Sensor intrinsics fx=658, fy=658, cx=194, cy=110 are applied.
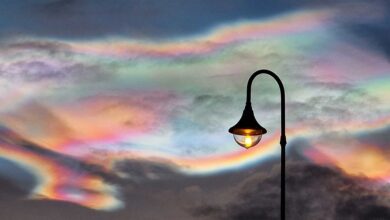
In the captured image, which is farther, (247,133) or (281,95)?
(281,95)

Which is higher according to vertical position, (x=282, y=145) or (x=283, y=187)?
(x=282, y=145)

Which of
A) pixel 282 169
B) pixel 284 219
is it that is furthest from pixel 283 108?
pixel 284 219

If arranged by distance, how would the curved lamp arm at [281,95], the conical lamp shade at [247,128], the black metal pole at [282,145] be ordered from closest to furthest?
the conical lamp shade at [247,128] < the black metal pole at [282,145] < the curved lamp arm at [281,95]

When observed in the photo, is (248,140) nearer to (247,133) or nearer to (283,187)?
(247,133)

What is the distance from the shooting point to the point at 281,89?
574 inches

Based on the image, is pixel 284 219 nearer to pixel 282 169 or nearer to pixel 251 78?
pixel 282 169

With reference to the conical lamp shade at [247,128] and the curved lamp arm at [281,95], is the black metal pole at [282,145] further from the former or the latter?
the conical lamp shade at [247,128]

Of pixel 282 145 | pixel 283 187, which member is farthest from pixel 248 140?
pixel 283 187

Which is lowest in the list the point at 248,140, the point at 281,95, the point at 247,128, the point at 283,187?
the point at 283,187

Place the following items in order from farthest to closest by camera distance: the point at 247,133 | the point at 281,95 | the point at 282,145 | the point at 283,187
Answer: the point at 282,145 < the point at 281,95 < the point at 283,187 < the point at 247,133

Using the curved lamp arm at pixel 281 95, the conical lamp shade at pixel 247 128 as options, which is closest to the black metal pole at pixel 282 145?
the curved lamp arm at pixel 281 95

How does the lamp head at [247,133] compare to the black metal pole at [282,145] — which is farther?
the black metal pole at [282,145]

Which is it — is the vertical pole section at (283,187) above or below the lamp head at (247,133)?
below

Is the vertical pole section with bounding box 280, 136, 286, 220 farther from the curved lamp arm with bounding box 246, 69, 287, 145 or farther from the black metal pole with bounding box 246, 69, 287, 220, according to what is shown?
the curved lamp arm with bounding box 246, 69, 287, 145
